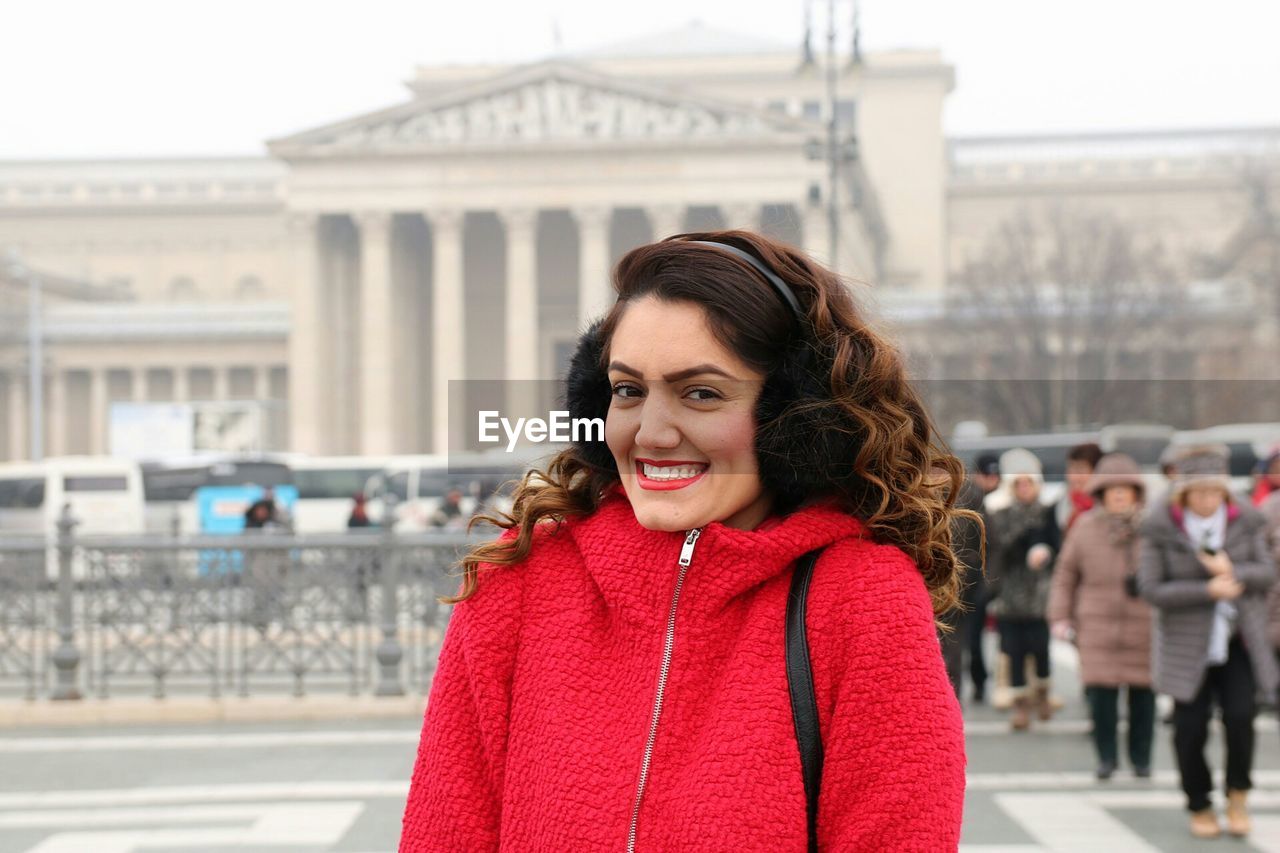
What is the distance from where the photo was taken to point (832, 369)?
1.80 metres

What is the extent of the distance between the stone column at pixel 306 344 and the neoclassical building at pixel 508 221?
91 millimetres

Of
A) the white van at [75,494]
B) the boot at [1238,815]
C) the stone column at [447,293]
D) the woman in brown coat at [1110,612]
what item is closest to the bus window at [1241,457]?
the woman in brown coat at [1110,612]

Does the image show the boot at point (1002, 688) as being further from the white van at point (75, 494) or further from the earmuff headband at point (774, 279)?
the white van at point (75, 494)

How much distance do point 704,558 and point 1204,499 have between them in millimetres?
6274

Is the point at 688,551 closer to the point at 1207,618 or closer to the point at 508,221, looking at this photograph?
the point at 1207,618

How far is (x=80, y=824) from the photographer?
749 cm

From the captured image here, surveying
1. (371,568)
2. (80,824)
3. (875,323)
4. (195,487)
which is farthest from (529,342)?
(875,323)

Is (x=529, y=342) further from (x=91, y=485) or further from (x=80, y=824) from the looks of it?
(x=80, y=824)

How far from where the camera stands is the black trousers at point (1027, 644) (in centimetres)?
1076

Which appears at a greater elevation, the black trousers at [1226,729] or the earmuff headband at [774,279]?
the earmuff headband at [774,279]

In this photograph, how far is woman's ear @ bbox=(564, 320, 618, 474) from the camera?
2.01 meters

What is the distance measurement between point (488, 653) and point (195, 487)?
3795 cm

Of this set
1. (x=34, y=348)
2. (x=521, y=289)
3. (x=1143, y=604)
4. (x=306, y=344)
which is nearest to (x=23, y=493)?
(x=34, y=348)

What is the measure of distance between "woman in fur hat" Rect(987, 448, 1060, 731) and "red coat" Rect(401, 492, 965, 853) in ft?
30.2
